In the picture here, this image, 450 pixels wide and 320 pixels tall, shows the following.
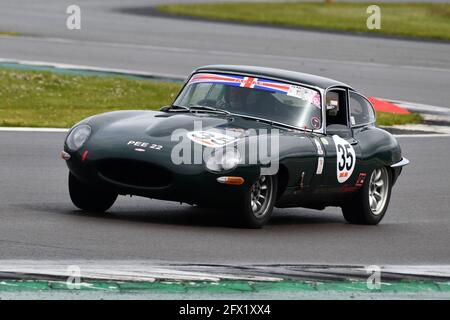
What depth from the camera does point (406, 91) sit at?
23.5 meters

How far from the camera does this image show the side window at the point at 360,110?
11094 mm

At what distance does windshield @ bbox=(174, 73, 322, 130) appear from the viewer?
34.0 ft

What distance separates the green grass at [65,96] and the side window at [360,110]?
596cm

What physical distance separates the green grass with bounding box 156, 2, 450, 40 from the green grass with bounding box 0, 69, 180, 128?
544 inches

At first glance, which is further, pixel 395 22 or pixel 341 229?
pixel 395 22

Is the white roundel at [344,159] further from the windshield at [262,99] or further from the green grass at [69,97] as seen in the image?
the green grass at [69,97]

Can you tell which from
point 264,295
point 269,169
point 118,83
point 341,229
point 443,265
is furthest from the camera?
point 118,83

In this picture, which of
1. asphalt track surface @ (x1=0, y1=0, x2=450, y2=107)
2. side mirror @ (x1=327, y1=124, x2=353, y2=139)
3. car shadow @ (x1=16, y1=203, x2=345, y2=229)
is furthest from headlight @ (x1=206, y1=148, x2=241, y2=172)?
asphalt track surface @ (x1=0, y1=0, x2=450, y2=107)

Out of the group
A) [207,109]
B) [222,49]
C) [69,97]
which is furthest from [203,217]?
[222,49]

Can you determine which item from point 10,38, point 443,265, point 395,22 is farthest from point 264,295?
point 395,22

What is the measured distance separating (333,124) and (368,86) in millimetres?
13061

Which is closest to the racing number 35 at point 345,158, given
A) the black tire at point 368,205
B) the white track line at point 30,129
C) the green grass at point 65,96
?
the black tire at point 368,205

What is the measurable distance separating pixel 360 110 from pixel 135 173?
2645 millimetres

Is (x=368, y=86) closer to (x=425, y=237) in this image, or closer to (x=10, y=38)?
(x=10, y=38)
